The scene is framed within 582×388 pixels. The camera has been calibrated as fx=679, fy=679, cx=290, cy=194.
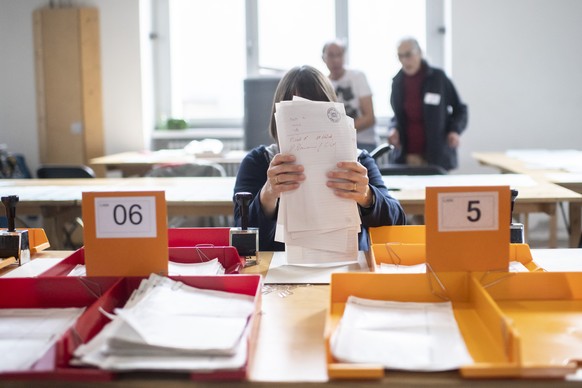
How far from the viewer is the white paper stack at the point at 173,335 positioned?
3.32 ft

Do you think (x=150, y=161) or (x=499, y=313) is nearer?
(x=499, y=313)

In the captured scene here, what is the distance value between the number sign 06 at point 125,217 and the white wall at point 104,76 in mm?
4895

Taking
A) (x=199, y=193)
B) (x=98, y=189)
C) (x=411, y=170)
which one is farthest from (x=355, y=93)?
(x=98, y=189)

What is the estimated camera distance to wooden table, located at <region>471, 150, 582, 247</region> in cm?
326

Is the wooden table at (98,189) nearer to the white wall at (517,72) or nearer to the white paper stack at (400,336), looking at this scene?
the white paper stack at (400,336)

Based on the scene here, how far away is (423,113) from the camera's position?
15.8 feet

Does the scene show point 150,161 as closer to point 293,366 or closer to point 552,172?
point 552,172

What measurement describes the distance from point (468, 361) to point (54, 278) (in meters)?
0.78

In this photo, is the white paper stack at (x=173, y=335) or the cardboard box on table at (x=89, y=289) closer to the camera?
the white paper stack at (x=173, y=335)

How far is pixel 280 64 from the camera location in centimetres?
628

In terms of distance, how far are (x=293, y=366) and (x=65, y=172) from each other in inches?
139

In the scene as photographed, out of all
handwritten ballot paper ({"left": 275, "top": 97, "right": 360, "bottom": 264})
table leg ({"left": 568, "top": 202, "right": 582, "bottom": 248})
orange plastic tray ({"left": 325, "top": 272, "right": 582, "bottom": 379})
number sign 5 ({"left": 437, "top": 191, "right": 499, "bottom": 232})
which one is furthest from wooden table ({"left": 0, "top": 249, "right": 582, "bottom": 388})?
table leg ({"left": 568, "top": 202, "right": 582, "bottom": 248})

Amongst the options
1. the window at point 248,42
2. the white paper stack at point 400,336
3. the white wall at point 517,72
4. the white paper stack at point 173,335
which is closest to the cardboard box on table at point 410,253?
the white paper stack at point 400,336

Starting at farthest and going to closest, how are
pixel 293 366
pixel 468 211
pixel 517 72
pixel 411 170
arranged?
pixel 517 72 < pixel 411 170 < pixel 468 211 < pixel 293 366
